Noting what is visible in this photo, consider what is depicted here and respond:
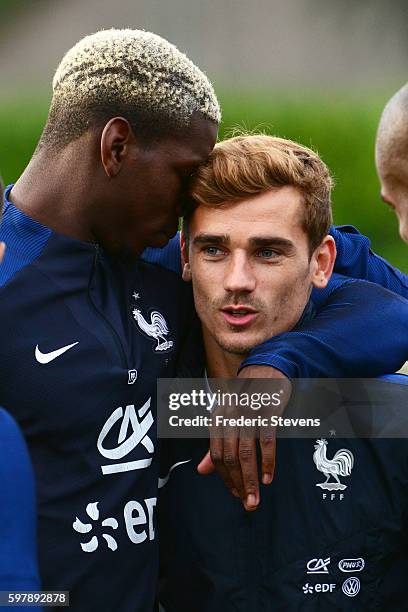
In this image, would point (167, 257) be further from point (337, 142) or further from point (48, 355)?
point (337, 142)

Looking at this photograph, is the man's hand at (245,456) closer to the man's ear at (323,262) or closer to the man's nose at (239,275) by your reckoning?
the man's nose at (239,275)

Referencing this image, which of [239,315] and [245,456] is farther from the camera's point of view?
[239,315]

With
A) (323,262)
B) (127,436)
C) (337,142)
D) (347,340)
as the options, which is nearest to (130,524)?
(127,436)

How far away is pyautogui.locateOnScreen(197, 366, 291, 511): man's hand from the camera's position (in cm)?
231

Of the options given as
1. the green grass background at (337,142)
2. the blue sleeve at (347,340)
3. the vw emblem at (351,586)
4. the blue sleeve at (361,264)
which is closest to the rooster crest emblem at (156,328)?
the blue sleeve at (347,340)

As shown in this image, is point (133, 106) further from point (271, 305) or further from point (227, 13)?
point (227, 13)

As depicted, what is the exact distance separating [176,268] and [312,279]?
36 centimetres

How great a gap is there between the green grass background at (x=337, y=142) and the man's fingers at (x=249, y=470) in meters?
8.17

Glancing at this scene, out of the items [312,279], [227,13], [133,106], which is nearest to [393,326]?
[312,279]

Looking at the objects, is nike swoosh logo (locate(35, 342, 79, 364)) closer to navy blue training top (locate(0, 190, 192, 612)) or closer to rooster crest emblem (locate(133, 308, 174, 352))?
navy blue training top (locate(0, 190, 192, 612))

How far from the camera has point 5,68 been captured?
13.9 meters

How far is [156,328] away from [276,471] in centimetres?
44

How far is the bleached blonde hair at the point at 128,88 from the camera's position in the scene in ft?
8.41

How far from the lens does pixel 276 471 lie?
2.58 m
